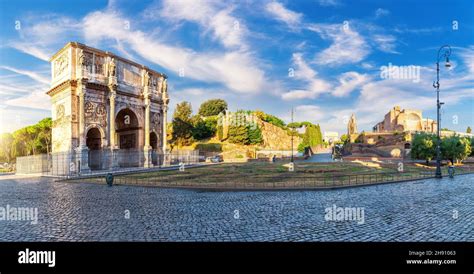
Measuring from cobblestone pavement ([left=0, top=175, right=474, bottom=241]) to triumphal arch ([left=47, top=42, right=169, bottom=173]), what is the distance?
2102 cm

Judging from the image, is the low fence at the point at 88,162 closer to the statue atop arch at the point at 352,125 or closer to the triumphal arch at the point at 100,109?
the triumphal arch at the point at 100,109

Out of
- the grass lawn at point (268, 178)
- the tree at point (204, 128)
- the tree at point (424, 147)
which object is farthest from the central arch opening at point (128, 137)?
the tree at point (424, 147)

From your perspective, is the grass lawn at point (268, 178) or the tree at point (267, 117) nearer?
the grass lawn at point (268, 178)

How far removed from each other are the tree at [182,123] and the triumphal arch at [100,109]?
84.5 feet

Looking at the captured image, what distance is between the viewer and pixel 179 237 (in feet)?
19.9

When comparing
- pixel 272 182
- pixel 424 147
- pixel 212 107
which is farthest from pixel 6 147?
pixel 424 147

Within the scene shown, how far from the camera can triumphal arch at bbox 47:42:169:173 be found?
97.1 ft

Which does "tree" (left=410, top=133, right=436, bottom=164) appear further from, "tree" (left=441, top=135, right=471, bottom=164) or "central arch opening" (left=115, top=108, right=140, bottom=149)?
"central arch opening" (left=115, top=108, right=140, bottom=149)

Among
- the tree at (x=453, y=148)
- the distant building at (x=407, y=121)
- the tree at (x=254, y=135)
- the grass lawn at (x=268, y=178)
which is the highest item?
the distant building at (x=407, y=121)

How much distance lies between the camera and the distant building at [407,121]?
6994 centimetres

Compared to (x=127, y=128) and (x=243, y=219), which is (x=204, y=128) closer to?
(x=127, y=128)

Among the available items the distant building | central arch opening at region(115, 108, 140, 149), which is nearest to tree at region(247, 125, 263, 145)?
central arch opening at region(115, 108, 140, 149)
